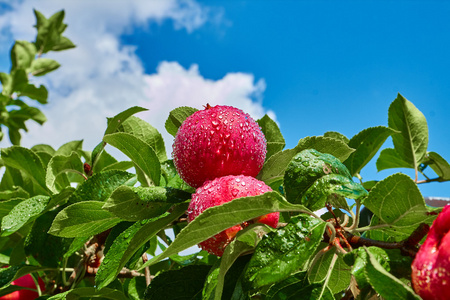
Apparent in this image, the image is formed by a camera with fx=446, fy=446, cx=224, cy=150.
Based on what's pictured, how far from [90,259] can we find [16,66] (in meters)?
2.16

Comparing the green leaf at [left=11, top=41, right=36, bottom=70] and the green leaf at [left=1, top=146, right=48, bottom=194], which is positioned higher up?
the green leaf at [left=11, top=41, right=36, bottom=70]

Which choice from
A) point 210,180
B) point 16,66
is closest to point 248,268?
point 210,180

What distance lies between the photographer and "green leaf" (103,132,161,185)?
877 mm

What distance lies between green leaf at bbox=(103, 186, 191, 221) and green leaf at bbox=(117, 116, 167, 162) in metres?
0.41

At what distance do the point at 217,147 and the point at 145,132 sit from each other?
17.9 inches

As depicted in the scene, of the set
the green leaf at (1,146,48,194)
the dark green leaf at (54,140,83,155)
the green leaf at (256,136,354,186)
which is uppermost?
the dark green leaf at (54,140,83,155)

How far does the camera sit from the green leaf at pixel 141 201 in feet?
2.40

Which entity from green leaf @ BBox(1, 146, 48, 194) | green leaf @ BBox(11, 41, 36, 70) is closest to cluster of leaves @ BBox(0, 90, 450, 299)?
green leaf @ BBox(1, 146, 48, 194)

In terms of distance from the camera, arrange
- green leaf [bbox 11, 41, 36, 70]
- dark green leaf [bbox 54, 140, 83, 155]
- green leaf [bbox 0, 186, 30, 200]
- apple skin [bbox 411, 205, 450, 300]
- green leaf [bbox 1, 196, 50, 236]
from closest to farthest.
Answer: apple skin [bbox 411, 205, 450, 300] → green leaf [bbox 1, 196, 50, 236] → green leaf [bbox 0, 186, 30, 200] → dark green leaf [bbox 54, 140, 83, 155] → green leaf [bbox 11, 41, 36, 70]

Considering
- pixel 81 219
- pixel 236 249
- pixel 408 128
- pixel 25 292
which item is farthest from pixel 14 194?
pixel 408 128

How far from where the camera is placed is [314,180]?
0.69 metres

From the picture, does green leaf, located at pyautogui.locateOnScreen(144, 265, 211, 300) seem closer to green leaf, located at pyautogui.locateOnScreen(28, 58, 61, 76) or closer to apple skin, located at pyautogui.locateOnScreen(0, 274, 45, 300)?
apple skin, located at pyautogui.locateOnScreen(0, 274, 45, 300)

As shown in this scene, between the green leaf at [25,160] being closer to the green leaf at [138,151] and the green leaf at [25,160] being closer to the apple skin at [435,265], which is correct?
the green leaf at [138,151]

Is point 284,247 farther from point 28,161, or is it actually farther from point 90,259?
point 28,161
